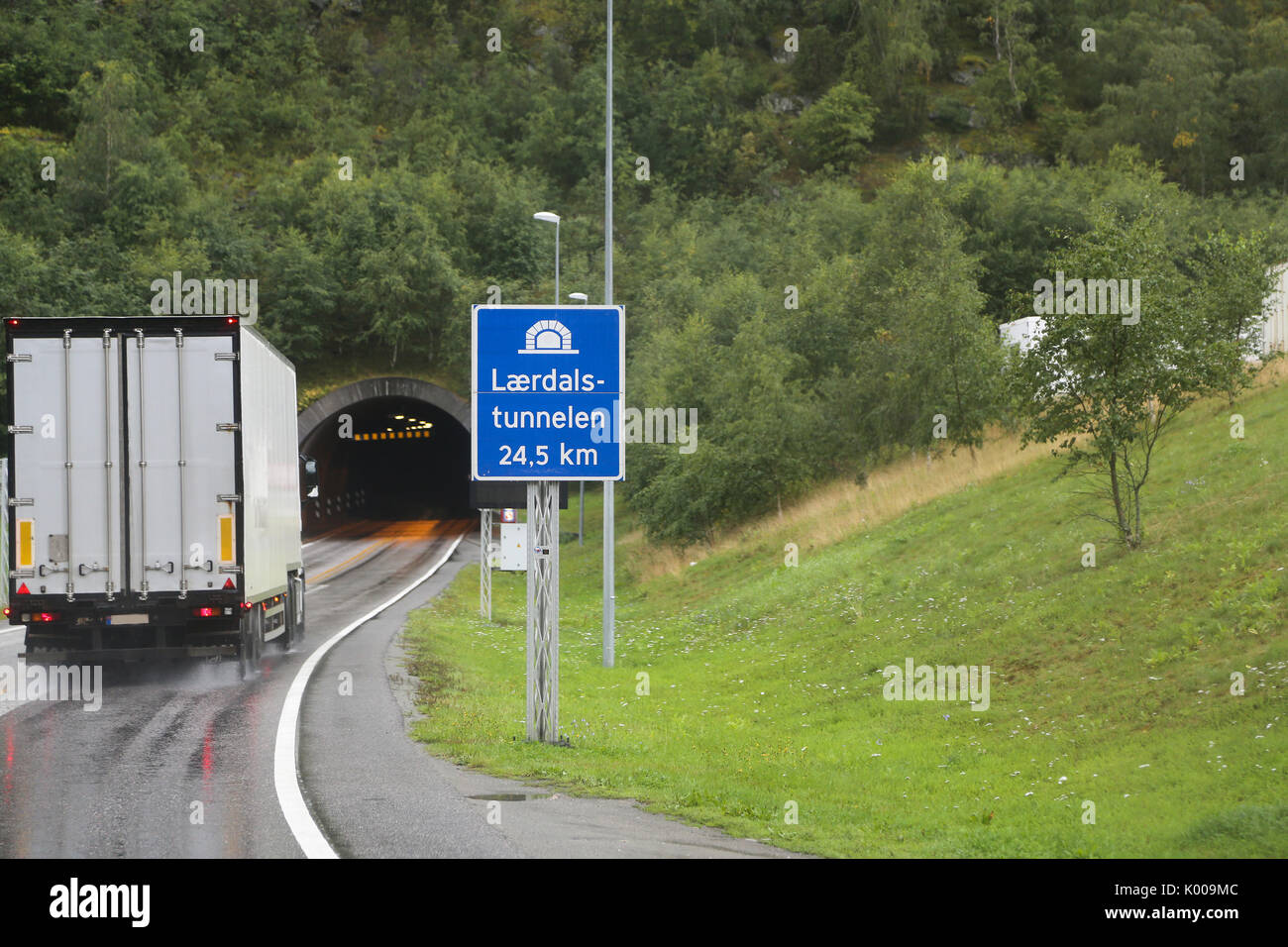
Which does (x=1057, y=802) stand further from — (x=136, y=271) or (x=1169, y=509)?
(x=136, y=271)

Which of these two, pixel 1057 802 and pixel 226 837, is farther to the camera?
pixel 1057 802

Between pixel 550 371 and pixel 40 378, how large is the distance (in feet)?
24.6

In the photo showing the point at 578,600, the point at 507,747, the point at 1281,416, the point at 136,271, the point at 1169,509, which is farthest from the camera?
the point at 136,271

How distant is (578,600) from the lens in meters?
37.2

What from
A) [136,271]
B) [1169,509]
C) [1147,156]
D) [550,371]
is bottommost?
[1169,509]

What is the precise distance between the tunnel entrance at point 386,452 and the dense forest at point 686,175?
327cm

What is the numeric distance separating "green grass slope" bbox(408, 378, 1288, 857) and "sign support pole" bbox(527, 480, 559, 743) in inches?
15.2

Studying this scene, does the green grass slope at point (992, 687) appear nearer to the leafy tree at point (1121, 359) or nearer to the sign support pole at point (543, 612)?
the sign support pole at point (543, 612)

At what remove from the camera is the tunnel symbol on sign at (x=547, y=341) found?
12.9m

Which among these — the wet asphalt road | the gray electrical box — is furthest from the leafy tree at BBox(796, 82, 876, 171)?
the wet asphalt road

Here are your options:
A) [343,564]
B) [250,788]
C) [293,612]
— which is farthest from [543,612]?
[343,564]

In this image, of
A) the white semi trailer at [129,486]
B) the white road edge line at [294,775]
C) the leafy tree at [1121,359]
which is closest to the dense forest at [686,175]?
the leafy tree at [1121,359]

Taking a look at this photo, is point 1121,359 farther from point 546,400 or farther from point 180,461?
point 180,461

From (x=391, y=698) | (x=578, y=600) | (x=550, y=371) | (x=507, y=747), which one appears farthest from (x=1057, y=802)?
(x=578, y=600)
